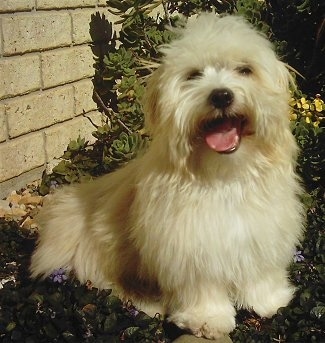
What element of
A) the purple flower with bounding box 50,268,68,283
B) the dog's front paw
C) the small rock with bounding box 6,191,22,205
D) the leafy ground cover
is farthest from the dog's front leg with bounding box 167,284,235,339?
the small rock with bounding box 6,191,22,205

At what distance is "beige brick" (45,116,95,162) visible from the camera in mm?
4172

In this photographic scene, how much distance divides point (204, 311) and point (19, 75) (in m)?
2.09

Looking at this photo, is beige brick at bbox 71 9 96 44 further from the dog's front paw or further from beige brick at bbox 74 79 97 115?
the dog's front paw

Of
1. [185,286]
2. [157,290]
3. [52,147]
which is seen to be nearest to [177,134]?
[185,286]

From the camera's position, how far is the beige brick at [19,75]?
366 cm

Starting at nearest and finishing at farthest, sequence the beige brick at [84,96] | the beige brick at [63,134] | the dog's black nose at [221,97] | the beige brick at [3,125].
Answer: the dog's black nose at [221,97] < the beige brick at [3,125] < the beige brick at [63,134] < the beige brick at [84,96]

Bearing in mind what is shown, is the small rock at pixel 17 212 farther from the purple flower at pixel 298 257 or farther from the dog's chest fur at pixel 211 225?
the purple flower at pixel 298 257

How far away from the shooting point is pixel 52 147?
4203 mm

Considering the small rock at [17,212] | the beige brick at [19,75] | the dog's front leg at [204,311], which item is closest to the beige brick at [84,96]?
the beige brick at [19,75]

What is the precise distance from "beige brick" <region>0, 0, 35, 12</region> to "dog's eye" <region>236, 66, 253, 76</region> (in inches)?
73.1

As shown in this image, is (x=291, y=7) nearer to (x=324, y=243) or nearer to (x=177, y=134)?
(x=324, y=243)

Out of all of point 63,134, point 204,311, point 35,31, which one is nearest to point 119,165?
point 63,134

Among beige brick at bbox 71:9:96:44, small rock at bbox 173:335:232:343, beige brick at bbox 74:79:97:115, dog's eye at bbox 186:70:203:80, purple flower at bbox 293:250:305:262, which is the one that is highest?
dog's eye at bbox 186:70:203:80

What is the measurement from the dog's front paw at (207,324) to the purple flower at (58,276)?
1.93 ft
